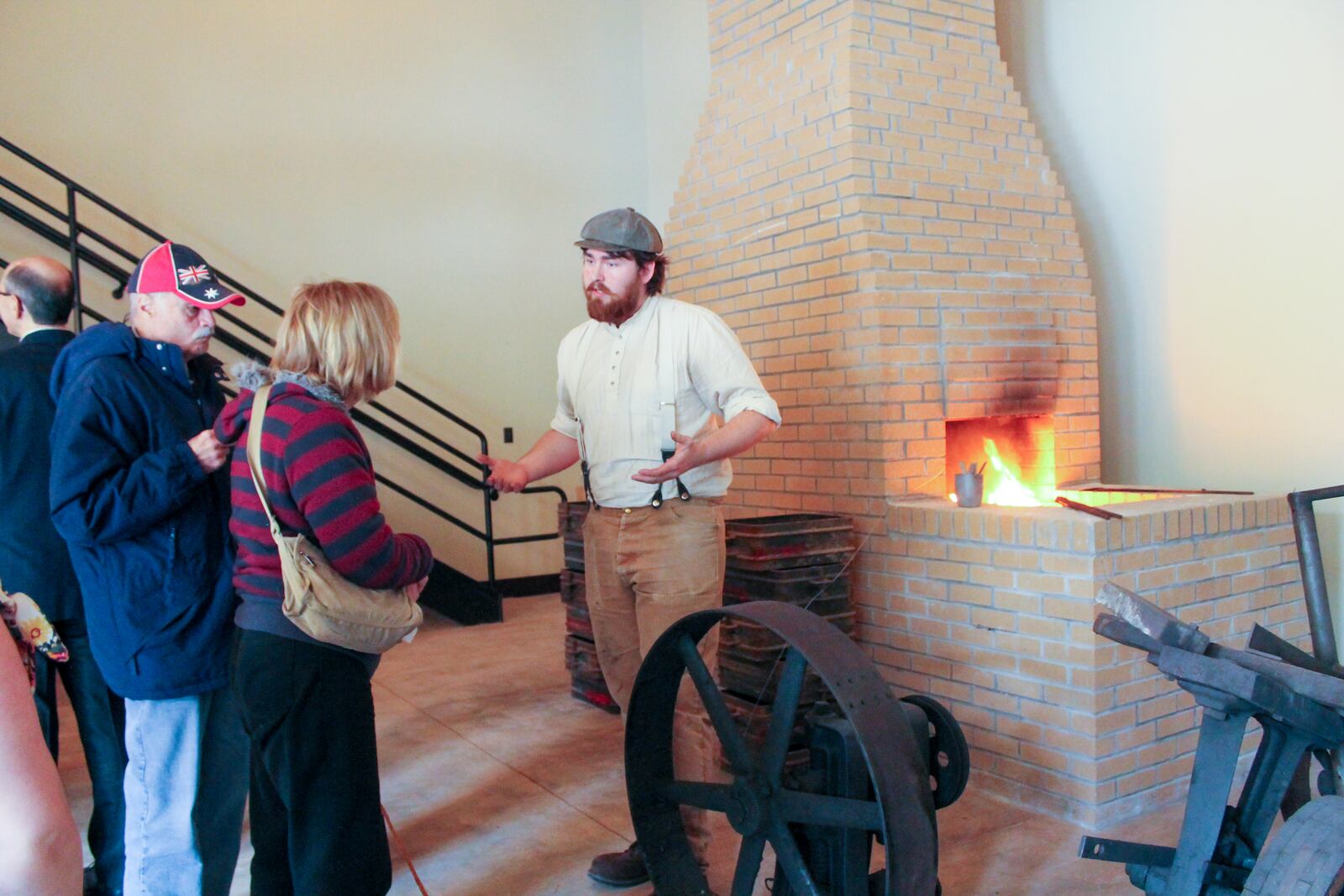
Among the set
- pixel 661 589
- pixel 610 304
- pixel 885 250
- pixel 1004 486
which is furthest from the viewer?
pixel 1004 486

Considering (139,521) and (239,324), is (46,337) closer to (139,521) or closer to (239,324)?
(139,521)

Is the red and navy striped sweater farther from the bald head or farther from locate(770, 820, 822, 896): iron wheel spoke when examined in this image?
the bald head

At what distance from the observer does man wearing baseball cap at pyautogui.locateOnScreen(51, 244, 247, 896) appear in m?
2.29

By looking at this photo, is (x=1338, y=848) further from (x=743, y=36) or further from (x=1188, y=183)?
(x=743, y=36)

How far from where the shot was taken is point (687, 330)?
110 inches

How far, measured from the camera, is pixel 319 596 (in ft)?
6.41

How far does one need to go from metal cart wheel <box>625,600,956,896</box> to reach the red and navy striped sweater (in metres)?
0.69

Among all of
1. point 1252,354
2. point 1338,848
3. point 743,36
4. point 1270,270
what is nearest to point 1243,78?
point 1270,270

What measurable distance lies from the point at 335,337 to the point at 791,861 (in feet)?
4.46

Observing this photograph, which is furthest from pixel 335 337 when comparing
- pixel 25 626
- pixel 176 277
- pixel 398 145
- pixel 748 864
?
pixel 398 145

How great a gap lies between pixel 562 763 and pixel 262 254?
4.08 metres

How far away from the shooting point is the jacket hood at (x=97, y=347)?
2.35m

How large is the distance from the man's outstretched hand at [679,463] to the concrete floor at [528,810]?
3.65 feet

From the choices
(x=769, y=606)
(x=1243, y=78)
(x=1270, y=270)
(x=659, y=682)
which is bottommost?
(x=659, y=682)
